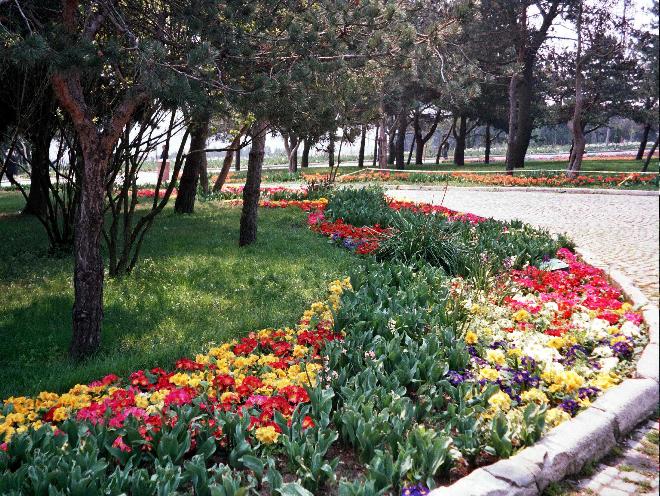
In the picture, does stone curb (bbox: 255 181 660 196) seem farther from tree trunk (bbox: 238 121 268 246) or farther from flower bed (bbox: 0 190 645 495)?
flower bed (bbox: 0 190 645 495)

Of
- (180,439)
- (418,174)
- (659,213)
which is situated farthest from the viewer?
(418,174)

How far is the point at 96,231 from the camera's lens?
4863 mm

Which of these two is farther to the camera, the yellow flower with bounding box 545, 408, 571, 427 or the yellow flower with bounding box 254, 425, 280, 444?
the yellow flower with bounding box 545, 408, 571, 427

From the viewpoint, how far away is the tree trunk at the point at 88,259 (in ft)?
15.7

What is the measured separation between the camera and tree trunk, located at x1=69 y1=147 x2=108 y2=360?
4.80 m

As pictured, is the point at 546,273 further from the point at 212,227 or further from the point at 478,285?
the point at 212,227

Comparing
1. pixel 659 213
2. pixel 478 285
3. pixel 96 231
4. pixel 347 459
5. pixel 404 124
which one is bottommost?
pixel 347 459

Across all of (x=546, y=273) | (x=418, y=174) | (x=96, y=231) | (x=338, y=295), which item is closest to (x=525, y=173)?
(x=418, y=174)

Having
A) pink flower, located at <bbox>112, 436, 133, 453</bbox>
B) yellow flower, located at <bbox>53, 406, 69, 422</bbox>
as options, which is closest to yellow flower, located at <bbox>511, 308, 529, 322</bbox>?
pink flower, located at <bbox>112, 436, 133, 453</bbox>

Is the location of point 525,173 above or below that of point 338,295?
above

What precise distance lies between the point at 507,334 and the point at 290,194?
1156 cm

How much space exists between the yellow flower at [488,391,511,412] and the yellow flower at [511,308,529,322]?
165 cm

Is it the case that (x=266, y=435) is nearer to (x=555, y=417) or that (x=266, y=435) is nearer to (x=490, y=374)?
(x=490, y=374)

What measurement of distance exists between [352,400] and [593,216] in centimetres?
1016
